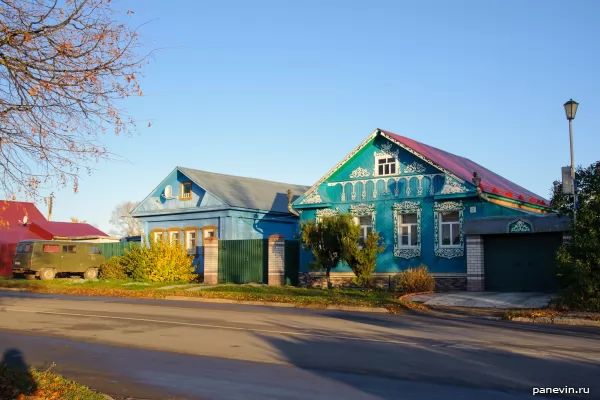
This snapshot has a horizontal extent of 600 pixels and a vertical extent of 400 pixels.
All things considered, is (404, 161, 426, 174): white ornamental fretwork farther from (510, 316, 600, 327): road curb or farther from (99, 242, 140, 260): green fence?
(99, 242, 140, 260): green fence

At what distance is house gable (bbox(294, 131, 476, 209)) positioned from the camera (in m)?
27.6

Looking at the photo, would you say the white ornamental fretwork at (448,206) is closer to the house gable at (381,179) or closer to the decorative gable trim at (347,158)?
the house gable at (381,179)

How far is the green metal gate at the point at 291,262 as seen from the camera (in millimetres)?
31167

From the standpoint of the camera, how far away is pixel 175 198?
128 feet

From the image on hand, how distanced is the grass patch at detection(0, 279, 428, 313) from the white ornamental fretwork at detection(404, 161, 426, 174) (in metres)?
5.66

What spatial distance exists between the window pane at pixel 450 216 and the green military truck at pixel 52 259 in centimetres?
2063

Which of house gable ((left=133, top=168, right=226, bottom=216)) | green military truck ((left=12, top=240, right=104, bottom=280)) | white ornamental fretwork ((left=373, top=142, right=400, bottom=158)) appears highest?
white ornamental fretwork ((left=373, top=142, right=400, bottom=158))

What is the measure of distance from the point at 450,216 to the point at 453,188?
1.24m

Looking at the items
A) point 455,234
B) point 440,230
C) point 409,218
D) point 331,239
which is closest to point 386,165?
point 409,218

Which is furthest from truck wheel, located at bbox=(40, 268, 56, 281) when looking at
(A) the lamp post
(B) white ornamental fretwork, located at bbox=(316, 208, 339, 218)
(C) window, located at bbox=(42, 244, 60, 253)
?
(A) the lamp post

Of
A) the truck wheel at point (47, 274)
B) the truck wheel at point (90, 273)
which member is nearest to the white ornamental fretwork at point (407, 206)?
the truck wheel at point (90, 273)

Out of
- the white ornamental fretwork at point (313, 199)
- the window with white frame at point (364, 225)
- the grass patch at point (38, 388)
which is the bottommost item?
the grass patch at point (38, 388)

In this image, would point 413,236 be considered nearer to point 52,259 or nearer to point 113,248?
point 52,259

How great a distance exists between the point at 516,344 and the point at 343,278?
18001mm
